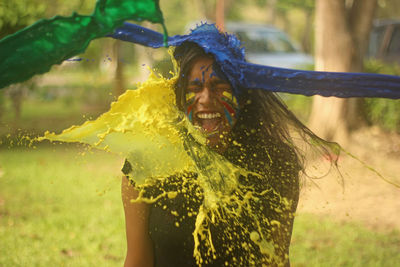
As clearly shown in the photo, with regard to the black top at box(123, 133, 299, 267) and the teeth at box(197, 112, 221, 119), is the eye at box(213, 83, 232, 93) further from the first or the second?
the black top at box(123, 133, 299, 267)

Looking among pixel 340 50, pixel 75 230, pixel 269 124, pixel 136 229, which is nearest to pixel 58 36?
pixel 136 229

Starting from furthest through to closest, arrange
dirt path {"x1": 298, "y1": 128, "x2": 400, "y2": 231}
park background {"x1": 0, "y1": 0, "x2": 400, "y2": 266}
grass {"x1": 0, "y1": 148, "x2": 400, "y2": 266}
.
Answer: dirt path {"x1": 298, "y1": 128, "x2": 400, "y2": 231} < grass {"x1": 0, "y1": 148, "x2": 400, "y2": 266} < park background {"x1": 0, "y1": 0, "x2": 400, "y2": 266}

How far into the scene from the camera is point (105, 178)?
8.71 ft

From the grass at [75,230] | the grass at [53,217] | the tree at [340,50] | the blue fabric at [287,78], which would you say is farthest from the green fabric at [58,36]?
the tree at [340,50]

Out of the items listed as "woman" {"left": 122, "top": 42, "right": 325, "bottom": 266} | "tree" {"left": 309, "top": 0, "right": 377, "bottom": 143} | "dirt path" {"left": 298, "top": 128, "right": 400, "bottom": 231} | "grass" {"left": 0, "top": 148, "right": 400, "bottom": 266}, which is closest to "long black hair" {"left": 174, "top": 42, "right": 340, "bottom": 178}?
"woman" {"left": 122, "top": 42, "right": 325, "bottom": 266}

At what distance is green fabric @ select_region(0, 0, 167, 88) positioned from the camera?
1.61 meters

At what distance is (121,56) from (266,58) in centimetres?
795

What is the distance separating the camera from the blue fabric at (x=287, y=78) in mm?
2117

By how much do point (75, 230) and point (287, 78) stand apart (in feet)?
10.7

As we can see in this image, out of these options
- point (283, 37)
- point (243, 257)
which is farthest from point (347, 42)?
point (243, 257)

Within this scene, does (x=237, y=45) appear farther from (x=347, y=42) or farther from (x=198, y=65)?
(x=347, y=42)

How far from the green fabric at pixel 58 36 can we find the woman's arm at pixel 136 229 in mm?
711

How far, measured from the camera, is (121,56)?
2.39 metres

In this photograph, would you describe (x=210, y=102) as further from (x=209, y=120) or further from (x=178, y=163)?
(x=178, y=163)
